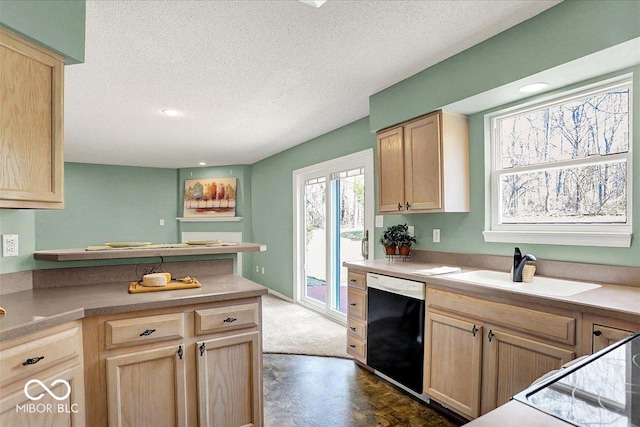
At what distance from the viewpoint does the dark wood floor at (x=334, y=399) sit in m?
2.35

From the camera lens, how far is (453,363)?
2.24 metres

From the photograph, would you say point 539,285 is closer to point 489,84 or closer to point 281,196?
point 489,84

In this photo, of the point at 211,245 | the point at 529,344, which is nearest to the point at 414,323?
the point at 529,344

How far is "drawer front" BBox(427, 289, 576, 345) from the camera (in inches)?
67.2

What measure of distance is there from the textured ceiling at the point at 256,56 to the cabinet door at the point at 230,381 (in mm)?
1775

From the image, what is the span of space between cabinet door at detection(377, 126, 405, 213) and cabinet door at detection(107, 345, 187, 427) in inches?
80.9

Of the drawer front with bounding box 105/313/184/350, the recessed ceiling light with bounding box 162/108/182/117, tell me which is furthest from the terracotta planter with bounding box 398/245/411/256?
the recessed ceiling light with bounding box 162/108/182/117

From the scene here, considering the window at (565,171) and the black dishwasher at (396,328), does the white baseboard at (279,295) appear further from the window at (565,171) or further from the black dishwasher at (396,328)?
the window at (565,171)

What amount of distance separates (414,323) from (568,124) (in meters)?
1.65

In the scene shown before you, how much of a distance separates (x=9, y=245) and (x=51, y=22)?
114 centimetres

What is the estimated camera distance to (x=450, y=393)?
7.40ft

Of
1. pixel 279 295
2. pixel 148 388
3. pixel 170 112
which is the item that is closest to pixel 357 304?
pixel 148 388

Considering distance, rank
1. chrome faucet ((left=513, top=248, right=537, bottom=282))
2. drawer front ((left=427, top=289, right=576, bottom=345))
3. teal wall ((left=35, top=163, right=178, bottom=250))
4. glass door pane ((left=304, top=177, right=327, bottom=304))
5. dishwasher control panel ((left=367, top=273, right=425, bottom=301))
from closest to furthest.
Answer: drawer front ((left=427, top=289, right=576, bottom=345)) → chrome faucet ((left=513, top=248, right=537, bottom=282)) → dishwasher control panel ((left=367, top=273, right=425, bottom=301)) → glass door pane ((left=304, top=177, right=327, bottom=304)) → teal wall ((left=35, top=163, right=178, bottom=250))

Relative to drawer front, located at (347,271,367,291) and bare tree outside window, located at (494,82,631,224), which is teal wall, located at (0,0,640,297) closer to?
bare tree outside window, located at (494,82,631,224)
